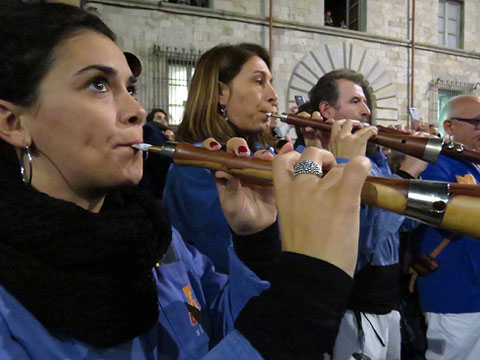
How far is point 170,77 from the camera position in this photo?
9.93 meters

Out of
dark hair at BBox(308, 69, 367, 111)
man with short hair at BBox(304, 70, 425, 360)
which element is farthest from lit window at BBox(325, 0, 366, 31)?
man with short hair at BBox(304, 70, 425, 360)

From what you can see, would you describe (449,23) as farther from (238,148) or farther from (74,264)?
(74,264)

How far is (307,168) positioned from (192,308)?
63 centimetres

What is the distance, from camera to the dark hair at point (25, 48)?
3.05ft

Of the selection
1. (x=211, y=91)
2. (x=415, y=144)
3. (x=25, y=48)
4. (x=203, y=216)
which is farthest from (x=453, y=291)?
(x=25, y=48)

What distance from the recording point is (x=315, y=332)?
61 centimetres

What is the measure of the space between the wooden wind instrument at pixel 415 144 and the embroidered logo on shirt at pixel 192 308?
1.26 m

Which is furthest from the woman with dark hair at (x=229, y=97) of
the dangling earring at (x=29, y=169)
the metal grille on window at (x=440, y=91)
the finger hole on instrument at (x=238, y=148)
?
the metal grille on window at (x=440, y=91)

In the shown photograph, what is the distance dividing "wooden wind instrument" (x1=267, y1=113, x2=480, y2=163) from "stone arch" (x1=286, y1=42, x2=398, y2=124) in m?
8.85

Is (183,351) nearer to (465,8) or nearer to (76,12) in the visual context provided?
(76,12)

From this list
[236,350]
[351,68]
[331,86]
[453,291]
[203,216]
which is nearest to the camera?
[236,350]

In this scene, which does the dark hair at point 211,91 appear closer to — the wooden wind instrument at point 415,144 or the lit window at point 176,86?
the wooden wind instrument at point 415,144

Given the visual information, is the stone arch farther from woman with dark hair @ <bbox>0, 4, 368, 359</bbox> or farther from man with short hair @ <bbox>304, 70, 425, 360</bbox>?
woman with dark hair @ <bbox>0, 4, 368, 359</bbox>

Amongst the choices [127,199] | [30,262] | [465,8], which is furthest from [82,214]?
[465,8]
